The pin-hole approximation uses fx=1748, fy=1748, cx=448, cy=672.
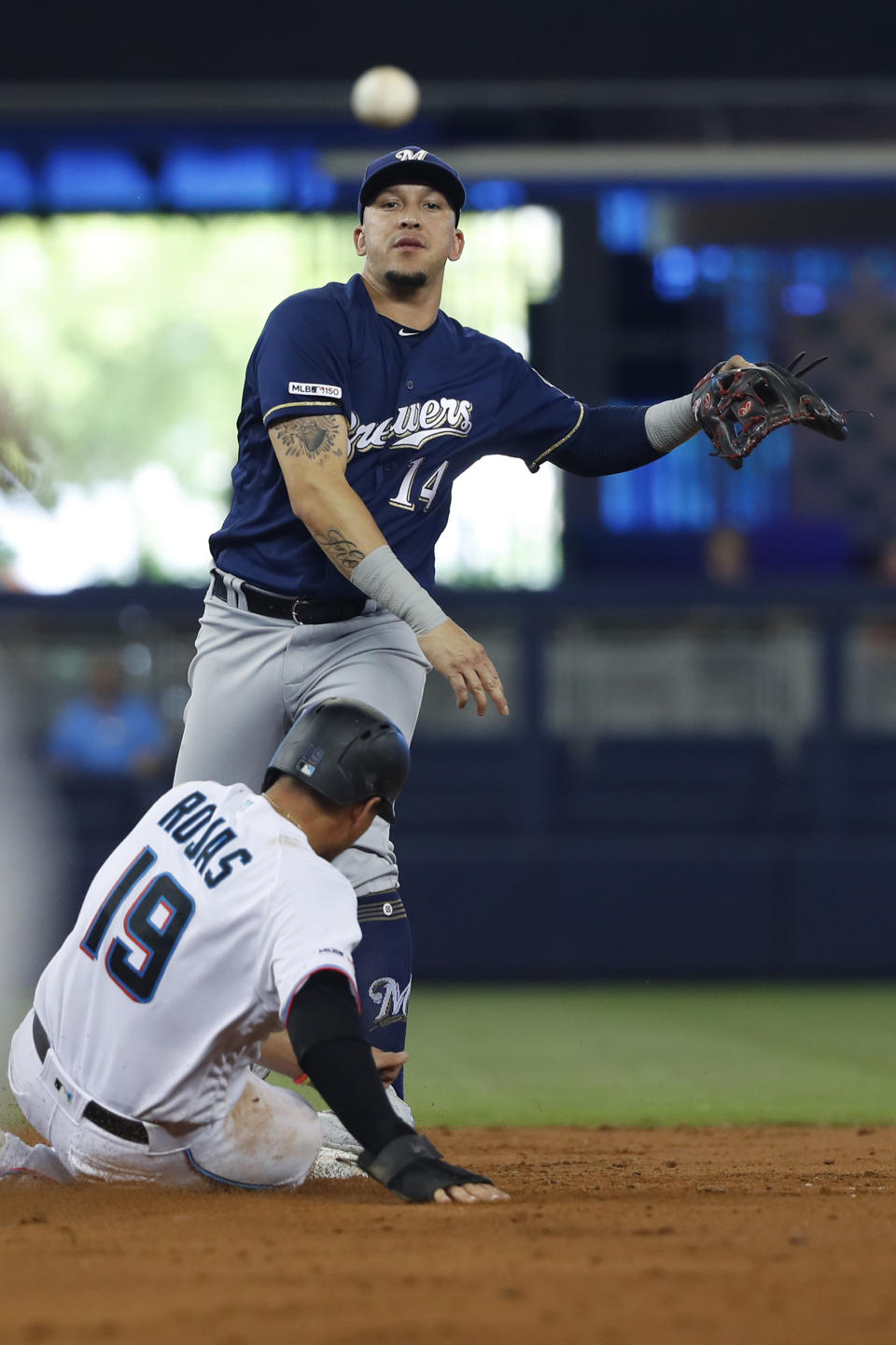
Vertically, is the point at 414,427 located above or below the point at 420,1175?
above

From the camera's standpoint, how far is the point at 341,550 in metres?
3.35

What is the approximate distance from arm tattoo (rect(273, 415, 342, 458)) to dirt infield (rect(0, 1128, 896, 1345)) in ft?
4.55

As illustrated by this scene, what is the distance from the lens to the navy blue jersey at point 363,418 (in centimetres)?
353

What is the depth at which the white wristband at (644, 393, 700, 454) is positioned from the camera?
3.87m

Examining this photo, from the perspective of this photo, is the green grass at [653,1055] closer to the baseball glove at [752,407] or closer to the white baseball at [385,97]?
the baseball glove at [752,407]

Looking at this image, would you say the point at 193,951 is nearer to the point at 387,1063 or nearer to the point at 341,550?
the point at 387,1063

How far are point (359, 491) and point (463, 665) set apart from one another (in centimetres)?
61

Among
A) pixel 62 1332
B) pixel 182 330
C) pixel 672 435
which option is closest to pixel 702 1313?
pixel 62 1332

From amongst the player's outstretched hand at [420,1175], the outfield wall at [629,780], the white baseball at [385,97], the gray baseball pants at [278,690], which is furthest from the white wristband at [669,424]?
the white baseball at [385,97]

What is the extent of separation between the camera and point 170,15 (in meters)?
10.8

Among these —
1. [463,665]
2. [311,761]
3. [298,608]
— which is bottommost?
[311,761]

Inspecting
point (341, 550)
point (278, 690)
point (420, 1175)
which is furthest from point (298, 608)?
point (420, 1175)

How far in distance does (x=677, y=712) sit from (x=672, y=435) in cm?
475

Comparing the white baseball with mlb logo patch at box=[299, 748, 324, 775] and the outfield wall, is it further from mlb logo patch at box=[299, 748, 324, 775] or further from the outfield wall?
mlb logo patch at box=[299, 748, 324, 775]
